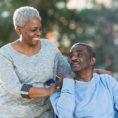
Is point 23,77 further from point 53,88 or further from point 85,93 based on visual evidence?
point 85,93

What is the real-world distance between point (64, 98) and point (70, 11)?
7.92m

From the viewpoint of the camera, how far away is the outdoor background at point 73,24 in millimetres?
7746

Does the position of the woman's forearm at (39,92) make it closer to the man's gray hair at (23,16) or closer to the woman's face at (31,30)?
the woman's face at (31,30)

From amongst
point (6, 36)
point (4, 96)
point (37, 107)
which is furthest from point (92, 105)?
point (6, 36)

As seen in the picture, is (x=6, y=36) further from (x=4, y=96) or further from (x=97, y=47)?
(x=97, y=47)

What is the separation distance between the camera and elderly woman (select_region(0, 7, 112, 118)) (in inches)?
112

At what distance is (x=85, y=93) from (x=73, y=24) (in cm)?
826

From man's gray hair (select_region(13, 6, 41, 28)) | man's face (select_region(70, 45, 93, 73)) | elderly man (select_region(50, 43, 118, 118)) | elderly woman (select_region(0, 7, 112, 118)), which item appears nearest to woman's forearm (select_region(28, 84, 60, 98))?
elderly woman (select_region(0, 7, 112, 118))

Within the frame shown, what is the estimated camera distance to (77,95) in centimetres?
305

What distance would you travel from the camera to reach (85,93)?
3037mm

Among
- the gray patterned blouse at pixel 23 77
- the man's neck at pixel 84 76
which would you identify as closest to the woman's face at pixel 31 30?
the gray patterned blouse at pixel 23 77

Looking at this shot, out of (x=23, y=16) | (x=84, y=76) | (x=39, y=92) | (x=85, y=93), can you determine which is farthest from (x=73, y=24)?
(x=39, y=92)

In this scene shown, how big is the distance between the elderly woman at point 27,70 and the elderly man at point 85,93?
0.14 m

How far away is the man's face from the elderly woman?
0.18 metres
